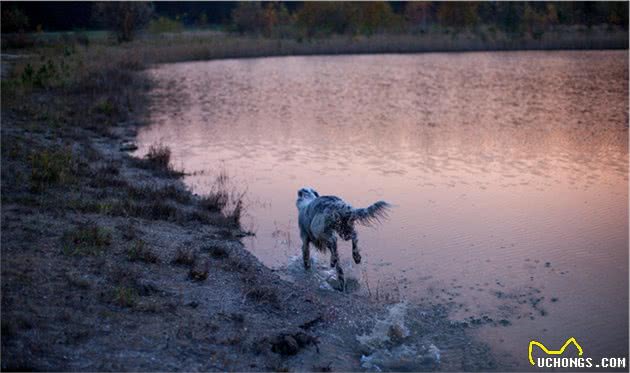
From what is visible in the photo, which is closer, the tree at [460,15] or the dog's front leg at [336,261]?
the dog's front leg at [336,261]

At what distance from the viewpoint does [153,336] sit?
6184 millimetres

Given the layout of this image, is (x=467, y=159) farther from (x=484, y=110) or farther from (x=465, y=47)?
(x=465, y=47)

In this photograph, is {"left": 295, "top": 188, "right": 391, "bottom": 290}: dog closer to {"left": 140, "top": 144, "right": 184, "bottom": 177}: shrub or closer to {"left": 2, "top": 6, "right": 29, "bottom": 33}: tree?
{"left": 140, "top": 144, "right": 184, "bottom": 177}: shrub

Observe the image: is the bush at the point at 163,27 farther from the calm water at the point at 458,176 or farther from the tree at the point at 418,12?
the calm water at the point at 458,176

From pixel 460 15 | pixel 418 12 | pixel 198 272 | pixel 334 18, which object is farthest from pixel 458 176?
pixel 418 12

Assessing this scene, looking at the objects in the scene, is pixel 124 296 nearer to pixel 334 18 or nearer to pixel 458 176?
pixel 458 176

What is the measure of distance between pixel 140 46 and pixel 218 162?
1235 inches

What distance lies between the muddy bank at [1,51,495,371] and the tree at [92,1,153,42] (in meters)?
41.8

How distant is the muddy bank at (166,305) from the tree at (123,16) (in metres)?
41.8

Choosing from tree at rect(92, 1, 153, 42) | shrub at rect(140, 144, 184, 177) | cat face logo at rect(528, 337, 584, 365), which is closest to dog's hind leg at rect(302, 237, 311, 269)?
cat face logo at rect(528, 337, 584, 365)

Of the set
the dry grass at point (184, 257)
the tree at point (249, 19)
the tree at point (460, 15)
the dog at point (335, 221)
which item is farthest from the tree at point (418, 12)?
the dry grass at point (184, 257)

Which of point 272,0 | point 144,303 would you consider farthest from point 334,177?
point 272,0

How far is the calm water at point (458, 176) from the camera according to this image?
834 centimetres

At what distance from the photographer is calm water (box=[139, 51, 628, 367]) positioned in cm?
834
